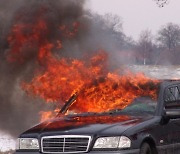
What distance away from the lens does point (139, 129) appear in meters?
7.45

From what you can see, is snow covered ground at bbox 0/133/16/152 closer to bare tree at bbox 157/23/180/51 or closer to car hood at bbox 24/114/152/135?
car hood at bbox 24/114/152/135

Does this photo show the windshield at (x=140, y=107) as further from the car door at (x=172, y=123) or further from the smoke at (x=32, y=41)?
the smoke at (x=32, y=41)

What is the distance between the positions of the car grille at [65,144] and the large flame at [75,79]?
4.98 feet

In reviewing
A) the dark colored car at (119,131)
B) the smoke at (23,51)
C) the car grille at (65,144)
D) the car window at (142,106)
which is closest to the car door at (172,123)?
the dark colored car at (119,131)

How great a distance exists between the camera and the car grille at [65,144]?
7.16 m

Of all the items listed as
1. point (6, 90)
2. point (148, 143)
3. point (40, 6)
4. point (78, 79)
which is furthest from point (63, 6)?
point (148, 143)

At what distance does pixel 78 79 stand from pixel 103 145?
Result: 3.75 metres

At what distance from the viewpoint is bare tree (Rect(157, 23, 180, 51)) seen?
91.1 meters

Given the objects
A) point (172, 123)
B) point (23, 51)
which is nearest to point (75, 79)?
point (172, 123)

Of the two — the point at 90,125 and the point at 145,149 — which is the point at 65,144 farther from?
the point at 145,149

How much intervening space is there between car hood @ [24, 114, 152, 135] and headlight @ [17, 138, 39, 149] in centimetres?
15

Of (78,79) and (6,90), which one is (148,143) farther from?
(6,90)

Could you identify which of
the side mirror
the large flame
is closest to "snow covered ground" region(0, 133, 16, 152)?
the large flame

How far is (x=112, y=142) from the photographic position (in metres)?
7.16
